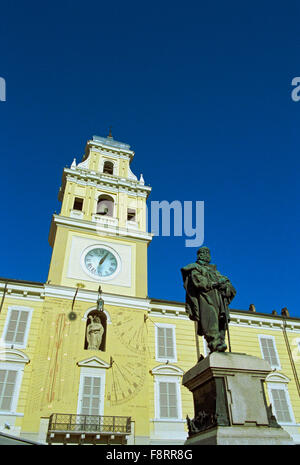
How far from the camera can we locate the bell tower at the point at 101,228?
21328 mm

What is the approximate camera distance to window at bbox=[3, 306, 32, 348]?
57.8 feet

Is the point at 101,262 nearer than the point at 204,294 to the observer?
No

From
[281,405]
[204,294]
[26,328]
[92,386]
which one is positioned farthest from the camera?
[281,405]

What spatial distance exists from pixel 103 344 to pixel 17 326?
468cm

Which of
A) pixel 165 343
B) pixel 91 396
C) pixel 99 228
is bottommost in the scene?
pixel 91 396

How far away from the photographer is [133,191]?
26.7m

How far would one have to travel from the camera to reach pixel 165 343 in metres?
20.2

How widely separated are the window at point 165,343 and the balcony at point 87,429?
4.00m

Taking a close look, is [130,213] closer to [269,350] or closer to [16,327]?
[16,327]

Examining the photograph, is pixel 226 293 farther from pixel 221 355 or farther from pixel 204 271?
pixel 221 355

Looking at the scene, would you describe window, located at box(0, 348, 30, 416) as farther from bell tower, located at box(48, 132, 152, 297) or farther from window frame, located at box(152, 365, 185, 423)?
window frame, located at box(152, 365, 185, 423)

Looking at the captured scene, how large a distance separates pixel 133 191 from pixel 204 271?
20215 mm

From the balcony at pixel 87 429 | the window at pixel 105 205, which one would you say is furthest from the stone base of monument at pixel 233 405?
the window at pixel 105 205

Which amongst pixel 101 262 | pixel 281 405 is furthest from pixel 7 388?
pixel 281 405
